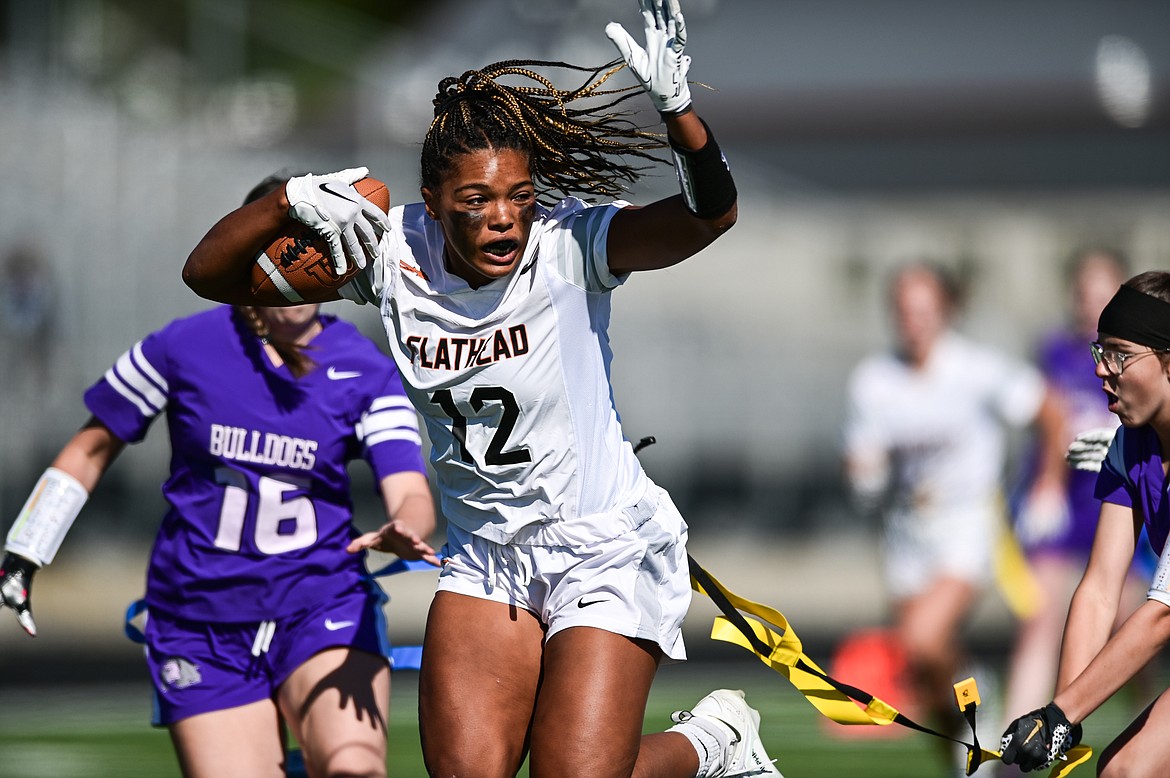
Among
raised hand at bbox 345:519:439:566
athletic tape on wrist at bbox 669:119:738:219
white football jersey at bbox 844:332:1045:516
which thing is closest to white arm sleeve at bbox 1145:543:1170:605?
athletic tape on wrist at bbox 669:119:738:219

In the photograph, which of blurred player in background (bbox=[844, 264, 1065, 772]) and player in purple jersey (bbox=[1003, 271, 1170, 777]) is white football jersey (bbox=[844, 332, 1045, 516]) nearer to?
blurred player in background (bbox=[844, 264, 1065, 772])

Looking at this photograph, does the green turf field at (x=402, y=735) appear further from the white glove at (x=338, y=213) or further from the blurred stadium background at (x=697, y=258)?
the white glove at (x=338, y=213)

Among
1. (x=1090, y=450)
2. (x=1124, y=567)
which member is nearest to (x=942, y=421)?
(x=1090, y=450)

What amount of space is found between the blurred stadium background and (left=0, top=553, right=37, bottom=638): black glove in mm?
7277

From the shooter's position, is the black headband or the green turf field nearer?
the black headband

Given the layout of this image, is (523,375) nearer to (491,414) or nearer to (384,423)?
(491,414)

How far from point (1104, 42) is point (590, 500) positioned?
72.6 feet

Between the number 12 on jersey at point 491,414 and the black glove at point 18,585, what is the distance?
1778 mm

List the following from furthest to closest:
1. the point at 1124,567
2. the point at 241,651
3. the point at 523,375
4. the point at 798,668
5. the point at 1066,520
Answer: the point at 1066,520 < the point at 241,651 < the point at 798,668 < the point at 1124,567 < the point at 523,375

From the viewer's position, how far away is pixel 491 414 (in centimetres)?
421

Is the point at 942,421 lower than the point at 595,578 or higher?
higher

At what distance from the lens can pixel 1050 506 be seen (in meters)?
8.33

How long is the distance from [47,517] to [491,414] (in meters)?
1.95

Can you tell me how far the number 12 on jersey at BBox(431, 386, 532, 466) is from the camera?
4188mm
